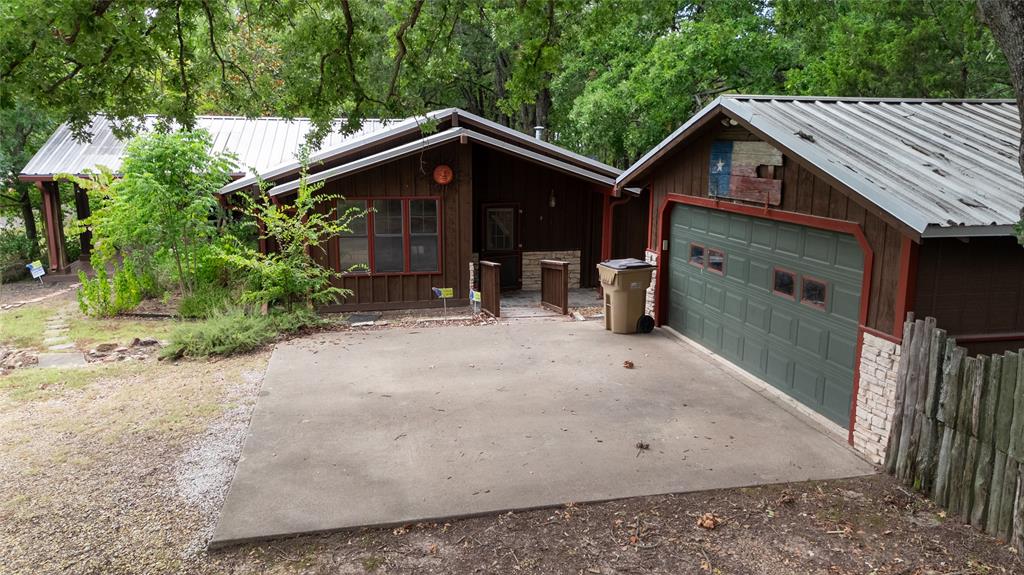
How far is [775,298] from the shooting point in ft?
29.9

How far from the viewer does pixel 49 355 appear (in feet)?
37.4

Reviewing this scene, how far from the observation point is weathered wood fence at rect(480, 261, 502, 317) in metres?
13.9

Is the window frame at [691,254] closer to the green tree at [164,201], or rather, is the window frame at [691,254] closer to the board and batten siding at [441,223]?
the board and batten siding at [441,223]

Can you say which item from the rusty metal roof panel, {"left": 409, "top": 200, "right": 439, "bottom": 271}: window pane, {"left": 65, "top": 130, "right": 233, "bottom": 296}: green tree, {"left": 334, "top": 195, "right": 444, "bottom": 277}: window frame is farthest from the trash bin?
{"left": 65, "top": 130, "right": 233, "bottom": 296}: green tree

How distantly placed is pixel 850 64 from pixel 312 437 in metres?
12.4

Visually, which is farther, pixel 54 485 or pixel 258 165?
pixel 258 165

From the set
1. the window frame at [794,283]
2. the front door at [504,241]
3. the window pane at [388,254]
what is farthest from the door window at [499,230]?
the window frame at [794,283]

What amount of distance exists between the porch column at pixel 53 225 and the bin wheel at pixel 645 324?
15.1 metres

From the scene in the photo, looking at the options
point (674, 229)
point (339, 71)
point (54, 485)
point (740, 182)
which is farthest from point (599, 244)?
point (54, 485)

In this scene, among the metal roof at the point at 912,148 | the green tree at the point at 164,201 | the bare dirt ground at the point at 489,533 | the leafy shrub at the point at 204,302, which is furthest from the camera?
the leafy shrub at the point at 204,302

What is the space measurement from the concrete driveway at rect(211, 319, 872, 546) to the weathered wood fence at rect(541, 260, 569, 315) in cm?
292

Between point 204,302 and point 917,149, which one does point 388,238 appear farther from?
point 917,149

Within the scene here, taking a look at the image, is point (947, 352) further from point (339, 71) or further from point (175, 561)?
point (339, 71)

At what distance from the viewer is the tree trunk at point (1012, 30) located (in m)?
4.35
